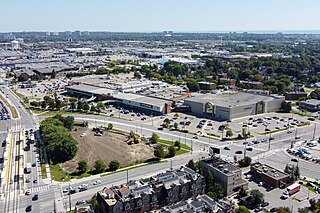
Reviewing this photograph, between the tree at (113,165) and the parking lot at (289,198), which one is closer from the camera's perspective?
the parking lot at (289,198)

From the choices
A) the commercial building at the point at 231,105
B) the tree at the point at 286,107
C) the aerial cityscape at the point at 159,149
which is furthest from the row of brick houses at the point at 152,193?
the tree at the point at 286,107

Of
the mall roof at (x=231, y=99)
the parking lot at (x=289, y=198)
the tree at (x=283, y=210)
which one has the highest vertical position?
the mall roof at (x=231, y=99)

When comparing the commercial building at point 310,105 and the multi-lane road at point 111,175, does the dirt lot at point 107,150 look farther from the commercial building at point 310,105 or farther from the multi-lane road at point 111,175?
the commercial building at point 310,105

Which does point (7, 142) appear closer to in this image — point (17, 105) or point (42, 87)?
point (17, 105)

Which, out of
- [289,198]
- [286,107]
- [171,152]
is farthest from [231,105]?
[289,198]

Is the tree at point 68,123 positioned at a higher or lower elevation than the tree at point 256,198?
higher

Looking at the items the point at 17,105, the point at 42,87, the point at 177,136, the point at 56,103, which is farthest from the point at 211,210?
the point at 42,87

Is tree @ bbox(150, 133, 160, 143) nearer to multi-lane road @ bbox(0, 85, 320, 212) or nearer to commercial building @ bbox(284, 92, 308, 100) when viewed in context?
multi-lane road @ bbox(0, 85, 320, 212)
